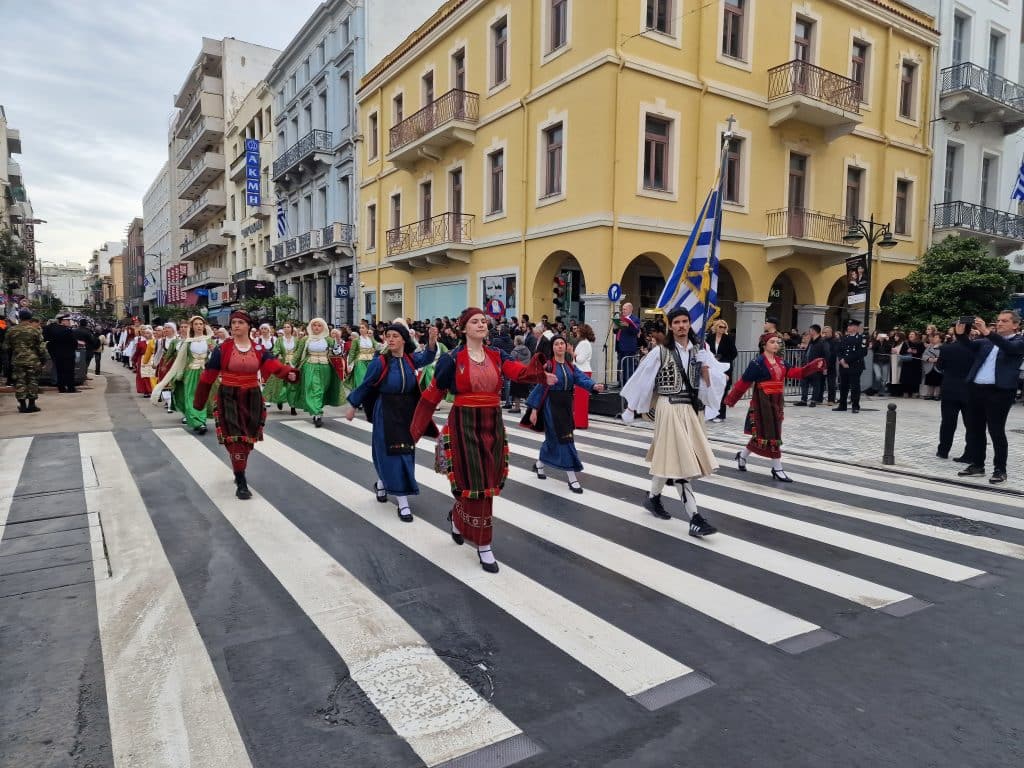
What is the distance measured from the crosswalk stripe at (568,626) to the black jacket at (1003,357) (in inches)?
265

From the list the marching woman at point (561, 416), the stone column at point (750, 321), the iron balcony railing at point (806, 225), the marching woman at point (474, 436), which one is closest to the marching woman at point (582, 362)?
the marching woman at point (561, 416)

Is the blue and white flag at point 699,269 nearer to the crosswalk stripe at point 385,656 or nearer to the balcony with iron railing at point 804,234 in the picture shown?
the crosswalk stripe at point 385,656

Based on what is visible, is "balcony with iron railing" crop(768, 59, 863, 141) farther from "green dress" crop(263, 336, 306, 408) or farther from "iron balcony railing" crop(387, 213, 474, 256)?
"green dress" crop(263, 336, 306, 408)

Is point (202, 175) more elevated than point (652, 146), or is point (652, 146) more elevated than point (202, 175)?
point (202, 175)

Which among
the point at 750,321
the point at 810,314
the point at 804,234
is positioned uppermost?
the point at 804,234

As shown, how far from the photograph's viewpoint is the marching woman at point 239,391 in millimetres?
7219

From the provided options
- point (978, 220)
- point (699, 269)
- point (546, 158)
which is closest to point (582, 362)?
point (699, 269)

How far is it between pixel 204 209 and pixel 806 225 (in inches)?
1786

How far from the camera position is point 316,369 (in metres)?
12.4

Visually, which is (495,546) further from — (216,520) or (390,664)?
(216,520)

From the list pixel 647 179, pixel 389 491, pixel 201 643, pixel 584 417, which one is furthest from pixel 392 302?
pixel 201 643

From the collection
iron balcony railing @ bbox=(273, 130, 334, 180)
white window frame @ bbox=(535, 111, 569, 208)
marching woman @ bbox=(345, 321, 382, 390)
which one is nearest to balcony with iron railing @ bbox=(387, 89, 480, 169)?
white window frame @ bbox=(535, 111, 569, 208)

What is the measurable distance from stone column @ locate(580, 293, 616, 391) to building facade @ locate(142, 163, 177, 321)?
62437 mm

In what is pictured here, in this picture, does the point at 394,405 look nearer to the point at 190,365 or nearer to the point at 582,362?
the point at 582,362
